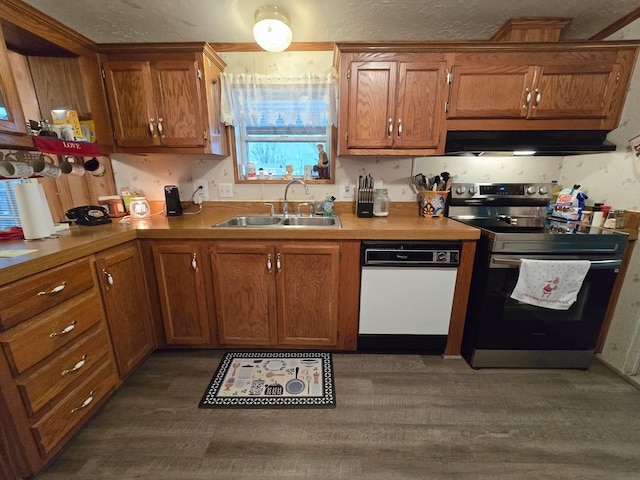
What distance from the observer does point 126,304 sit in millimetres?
1531

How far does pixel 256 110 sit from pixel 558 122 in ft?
6.84

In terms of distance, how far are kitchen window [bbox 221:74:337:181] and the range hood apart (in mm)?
964

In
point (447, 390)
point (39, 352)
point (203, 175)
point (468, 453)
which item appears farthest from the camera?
point (203, 175)

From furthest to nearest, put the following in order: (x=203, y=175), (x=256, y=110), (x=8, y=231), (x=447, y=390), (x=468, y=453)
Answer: (x=203, y=175) → (x=256, y=110) → (x=447, y=390) → (x=8, y=231) → (x=468, y=453)

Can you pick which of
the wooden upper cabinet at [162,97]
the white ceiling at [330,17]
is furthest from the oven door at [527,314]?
the wooden upper cabinet at [162,97]

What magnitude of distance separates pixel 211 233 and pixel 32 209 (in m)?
0.81

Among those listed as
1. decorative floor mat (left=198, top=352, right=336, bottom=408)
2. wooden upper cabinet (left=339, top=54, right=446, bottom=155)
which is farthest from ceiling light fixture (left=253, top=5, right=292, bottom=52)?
decorative floor mat (left=198, top=352, right=336, bottom=408)

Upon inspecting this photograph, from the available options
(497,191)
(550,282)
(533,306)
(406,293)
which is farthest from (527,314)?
(497,191)

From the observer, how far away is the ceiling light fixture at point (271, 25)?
4.88 feet

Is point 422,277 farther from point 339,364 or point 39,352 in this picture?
point 39,352

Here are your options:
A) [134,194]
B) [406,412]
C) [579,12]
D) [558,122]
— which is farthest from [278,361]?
[579,12]

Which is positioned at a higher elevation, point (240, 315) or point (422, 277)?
point (422, 277)

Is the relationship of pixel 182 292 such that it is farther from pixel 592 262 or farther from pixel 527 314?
pixel 592 262

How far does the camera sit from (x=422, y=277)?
1635mm
